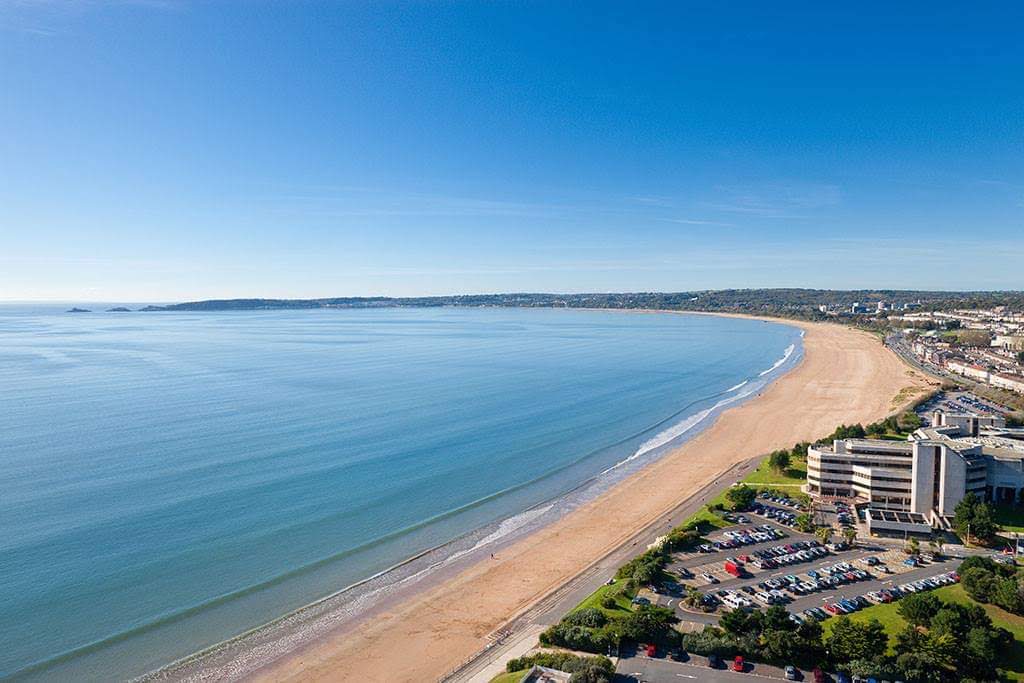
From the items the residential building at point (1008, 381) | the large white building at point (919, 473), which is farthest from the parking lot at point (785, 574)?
the residential building at point (1008, 381)

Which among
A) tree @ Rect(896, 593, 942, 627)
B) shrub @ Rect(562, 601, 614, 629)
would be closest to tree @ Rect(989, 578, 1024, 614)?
tree @ Rect(896, 593, 942, 627)

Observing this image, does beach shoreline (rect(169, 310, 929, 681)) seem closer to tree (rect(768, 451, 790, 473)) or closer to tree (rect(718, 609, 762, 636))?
→ tree (rect(718, 609, 762, 636))

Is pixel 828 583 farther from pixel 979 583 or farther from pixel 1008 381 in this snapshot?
pixel 1008 381

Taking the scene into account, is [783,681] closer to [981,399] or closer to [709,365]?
[981,399]

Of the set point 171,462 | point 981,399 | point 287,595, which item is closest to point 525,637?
point 287,595

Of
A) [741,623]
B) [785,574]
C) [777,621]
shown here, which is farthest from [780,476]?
[741,623]
